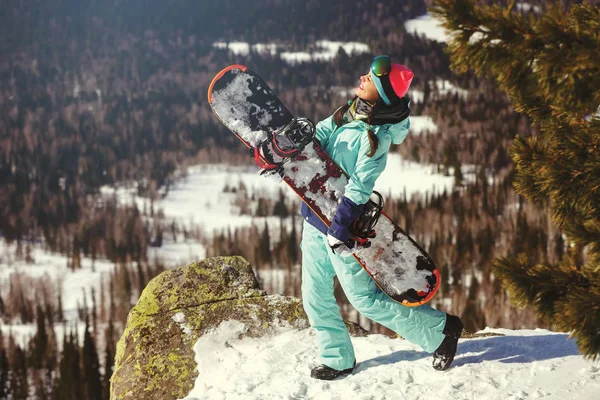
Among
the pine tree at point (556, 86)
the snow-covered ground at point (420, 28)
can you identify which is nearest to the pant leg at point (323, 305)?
the pine tree at point (556, 86)

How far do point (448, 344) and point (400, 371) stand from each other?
412 mm

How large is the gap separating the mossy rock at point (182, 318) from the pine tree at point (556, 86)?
3374 mm

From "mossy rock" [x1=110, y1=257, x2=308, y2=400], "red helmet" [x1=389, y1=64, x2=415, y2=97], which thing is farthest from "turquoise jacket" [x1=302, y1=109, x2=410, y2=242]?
"mossy rock" [x1=110, y1=257, x2=308, y2=400]

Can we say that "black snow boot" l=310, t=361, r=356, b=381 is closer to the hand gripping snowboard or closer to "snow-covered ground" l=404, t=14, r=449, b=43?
the hand gripping snowboard

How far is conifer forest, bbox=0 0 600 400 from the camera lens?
1131 inches

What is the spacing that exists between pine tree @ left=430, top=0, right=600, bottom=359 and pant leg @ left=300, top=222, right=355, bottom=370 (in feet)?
6.83

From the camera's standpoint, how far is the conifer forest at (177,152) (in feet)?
94.2

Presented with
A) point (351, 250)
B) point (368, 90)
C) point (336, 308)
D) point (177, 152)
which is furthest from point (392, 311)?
point (177, 152)

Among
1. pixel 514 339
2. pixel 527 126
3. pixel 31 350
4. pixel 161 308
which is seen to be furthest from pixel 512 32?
pixel 527 126

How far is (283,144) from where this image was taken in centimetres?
449

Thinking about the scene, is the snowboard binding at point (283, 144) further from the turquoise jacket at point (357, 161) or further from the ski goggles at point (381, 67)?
the ski goggles at point (381, 67)

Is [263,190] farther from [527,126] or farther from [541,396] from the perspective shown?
[541,396]

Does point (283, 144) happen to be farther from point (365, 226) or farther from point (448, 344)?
point (448, 344)

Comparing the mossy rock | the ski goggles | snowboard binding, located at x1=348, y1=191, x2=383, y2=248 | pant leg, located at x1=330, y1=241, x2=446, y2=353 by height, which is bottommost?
the mossy rock
